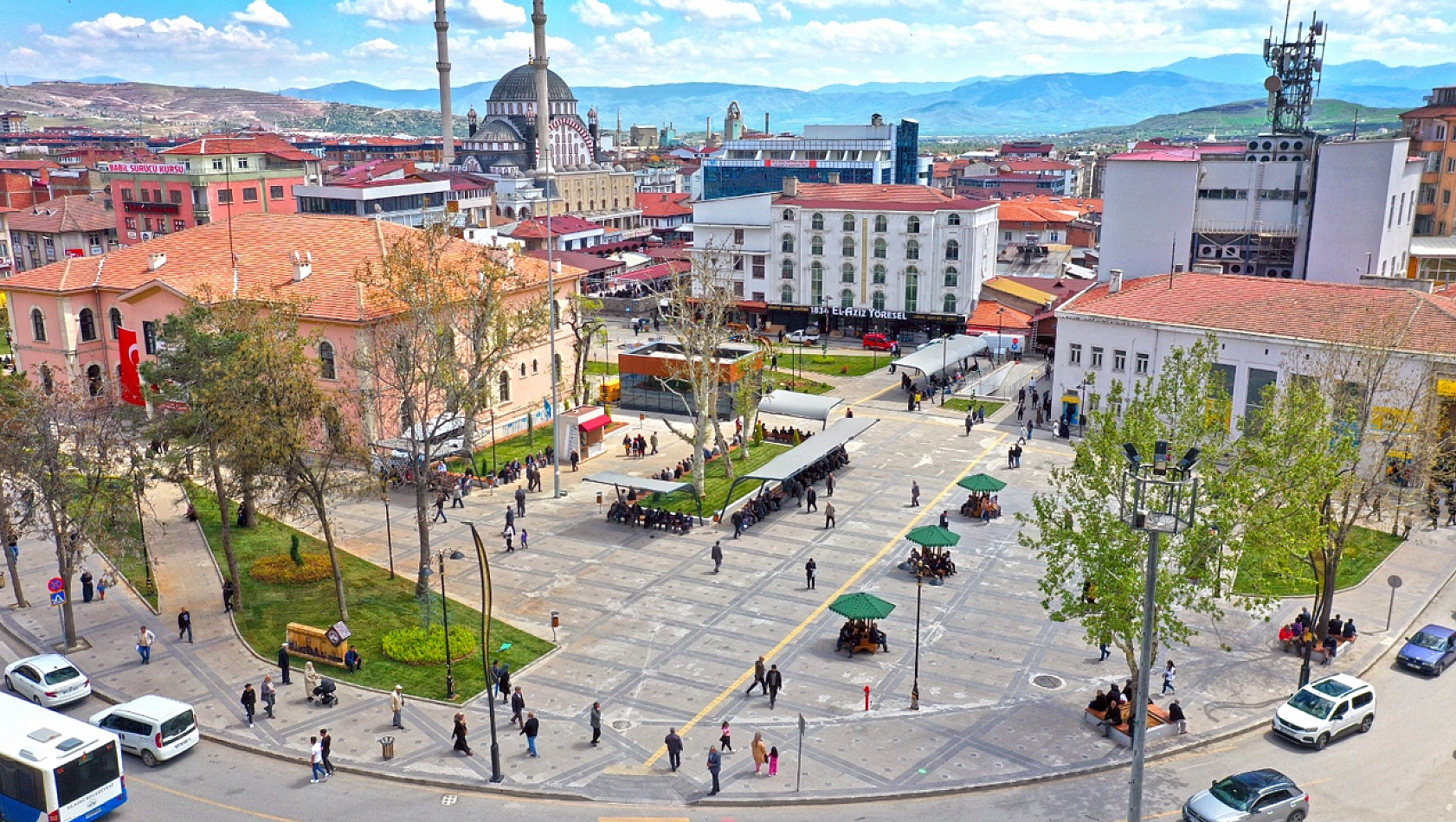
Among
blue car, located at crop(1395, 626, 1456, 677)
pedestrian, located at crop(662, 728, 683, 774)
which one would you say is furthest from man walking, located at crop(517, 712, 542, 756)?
blue car, located at crop(1395, 626, 1456, 677)

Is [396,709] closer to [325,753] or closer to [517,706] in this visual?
[325,753]

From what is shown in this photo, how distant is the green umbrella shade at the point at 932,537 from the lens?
36.7m

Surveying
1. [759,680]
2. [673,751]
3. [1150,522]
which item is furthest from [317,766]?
[1150,522]

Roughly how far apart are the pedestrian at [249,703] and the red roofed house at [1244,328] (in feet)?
102

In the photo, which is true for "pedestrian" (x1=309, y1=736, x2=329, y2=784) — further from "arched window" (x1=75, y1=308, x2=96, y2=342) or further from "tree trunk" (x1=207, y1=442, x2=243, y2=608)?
"arched window" (x1=75, y1=308, x2=96, y2=342)

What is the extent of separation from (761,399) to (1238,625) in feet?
90.2

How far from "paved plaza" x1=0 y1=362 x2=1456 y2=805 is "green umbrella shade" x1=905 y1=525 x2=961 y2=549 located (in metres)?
1.99

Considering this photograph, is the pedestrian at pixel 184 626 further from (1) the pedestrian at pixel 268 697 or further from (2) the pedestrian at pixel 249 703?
(1) the pedestrian at pixel 268 697

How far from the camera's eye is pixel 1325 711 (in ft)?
90.9

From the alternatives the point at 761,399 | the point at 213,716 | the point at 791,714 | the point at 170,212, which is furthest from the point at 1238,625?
the point at 170,212

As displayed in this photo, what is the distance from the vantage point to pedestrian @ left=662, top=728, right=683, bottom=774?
2591 centimetres

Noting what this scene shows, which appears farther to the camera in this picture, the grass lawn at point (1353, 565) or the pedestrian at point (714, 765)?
the grass lawn at point (1353, 565)

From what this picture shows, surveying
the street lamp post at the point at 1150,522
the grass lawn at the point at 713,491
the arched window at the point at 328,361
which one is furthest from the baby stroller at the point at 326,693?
the arched window at the point at 328,361

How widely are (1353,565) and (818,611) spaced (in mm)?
20772
